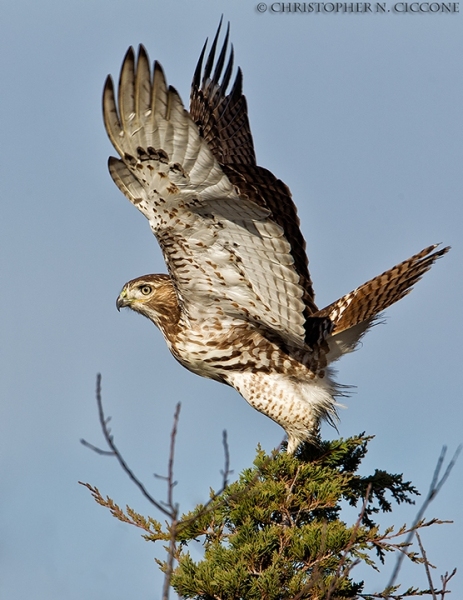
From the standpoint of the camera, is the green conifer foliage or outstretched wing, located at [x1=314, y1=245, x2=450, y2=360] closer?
the green conifer foliage

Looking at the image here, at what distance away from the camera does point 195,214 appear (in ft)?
17.3

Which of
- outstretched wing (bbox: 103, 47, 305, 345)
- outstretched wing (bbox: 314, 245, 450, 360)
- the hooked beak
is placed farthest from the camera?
the hooked beak

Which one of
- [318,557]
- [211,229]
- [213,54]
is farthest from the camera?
[213,54]

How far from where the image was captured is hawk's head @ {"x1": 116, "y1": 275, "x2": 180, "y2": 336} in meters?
6.51

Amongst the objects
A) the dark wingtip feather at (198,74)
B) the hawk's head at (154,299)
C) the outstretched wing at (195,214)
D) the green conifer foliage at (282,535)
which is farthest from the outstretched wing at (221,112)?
the green conifer foliage at (282,535)

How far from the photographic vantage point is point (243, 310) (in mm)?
6113

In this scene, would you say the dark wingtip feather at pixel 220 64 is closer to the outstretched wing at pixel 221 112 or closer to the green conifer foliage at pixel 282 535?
the outstretched wing at pixel 221 112

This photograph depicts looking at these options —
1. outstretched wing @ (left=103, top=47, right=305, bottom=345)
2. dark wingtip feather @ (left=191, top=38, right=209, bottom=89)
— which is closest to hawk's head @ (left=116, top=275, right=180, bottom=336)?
outstretched wing @ (left=103, top=47, right=305, bottom=345)

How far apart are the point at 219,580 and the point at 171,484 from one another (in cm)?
207

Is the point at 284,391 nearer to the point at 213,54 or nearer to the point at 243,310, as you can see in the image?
the point at 243,310

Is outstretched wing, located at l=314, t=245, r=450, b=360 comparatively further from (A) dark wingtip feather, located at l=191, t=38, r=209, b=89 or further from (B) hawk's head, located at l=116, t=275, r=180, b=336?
(A) dark wingtip feather, located at l=191, t=38, r=209, b=89

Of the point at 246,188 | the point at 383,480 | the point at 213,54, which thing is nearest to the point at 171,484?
the point at 246,188

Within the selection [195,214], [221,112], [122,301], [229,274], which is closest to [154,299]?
[122,301]

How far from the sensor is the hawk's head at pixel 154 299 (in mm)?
6512
